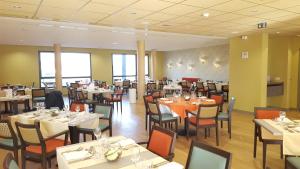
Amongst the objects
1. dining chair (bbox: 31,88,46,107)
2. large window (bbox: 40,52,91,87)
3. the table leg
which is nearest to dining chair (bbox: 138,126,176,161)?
the table leg

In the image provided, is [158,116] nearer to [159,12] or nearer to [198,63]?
[159,12]

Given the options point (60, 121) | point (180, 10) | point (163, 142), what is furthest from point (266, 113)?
point (60, 121)

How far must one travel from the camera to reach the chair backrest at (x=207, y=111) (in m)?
4.66

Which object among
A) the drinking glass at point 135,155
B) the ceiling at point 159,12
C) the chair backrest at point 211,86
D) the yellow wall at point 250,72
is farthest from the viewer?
the chair backrest at point 211,86

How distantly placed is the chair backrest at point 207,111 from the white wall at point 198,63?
8.46 meters

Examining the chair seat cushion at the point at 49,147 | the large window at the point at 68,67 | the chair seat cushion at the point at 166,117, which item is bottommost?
the chair seat cushion at the point at 49,147

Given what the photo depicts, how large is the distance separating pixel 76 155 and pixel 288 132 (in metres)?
2.72

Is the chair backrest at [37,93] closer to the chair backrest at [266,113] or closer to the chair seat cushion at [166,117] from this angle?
the chair seat cushion at [166,117]

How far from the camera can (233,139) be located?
5.28 meters

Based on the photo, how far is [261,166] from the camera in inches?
151

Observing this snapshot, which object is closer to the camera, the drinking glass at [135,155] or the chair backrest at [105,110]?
the drinking glass at [135,155]

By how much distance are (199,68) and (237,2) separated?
34.6ft

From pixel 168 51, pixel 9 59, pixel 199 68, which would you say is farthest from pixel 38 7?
pixel 168 51

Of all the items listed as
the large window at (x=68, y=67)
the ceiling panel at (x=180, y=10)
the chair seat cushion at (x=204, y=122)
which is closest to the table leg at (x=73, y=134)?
the chair seat cushion at (x=204, y=122)
